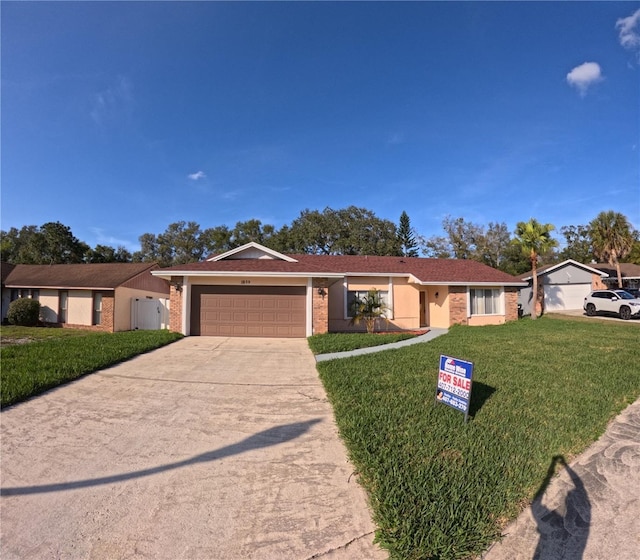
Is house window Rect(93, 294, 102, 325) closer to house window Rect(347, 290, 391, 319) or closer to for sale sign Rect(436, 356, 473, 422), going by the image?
house window Rect(347, 290, 391, 319)

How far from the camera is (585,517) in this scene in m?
2.96

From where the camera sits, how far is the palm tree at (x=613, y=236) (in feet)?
83.7

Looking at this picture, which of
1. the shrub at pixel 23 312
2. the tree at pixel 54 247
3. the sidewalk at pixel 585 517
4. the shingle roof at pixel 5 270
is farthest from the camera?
the tree at pixel 54 247

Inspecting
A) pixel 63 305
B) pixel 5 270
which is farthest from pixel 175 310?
pixel 5 270

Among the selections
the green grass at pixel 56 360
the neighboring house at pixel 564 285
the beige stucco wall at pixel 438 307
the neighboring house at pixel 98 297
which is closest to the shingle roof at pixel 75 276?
the neighboring house at pixel 98 297

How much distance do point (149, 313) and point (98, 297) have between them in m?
2.61

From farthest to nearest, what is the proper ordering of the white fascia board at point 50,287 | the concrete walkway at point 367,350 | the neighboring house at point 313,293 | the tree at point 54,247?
the tree at point 54,247, the white fascia board at point 50,287, the neighboring house at point 313,293, the concrete walkway at point 367,350

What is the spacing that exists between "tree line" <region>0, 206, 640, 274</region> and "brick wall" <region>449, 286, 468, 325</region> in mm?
20037

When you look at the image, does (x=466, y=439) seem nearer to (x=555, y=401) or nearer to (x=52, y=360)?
(x=555, y=401)

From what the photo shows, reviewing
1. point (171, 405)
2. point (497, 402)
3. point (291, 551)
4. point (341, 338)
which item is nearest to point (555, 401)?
point (497, 402)

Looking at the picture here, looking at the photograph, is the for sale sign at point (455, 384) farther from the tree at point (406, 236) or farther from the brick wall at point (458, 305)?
the tree at point (406, 236)

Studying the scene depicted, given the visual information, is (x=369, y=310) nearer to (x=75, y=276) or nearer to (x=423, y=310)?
(x=423, y=310)

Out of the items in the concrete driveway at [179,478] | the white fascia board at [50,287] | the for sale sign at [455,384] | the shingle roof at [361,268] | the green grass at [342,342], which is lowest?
the concrete driveway at [179,478]

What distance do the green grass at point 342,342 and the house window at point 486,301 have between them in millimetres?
5844
